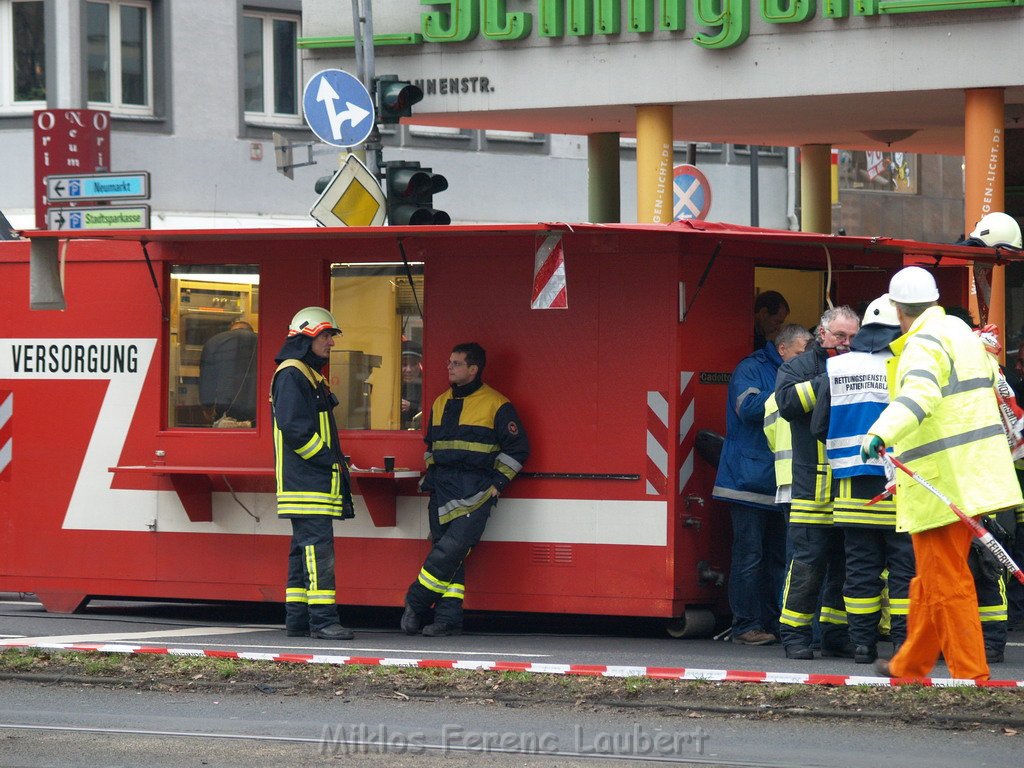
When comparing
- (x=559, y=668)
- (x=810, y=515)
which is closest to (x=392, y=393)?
(x=810, y=515)

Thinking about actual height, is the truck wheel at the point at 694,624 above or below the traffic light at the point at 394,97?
below

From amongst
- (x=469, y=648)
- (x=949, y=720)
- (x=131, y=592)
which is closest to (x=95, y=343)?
(x=131, y=592)

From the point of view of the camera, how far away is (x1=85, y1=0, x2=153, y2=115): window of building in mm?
26453

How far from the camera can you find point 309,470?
33.2 feet

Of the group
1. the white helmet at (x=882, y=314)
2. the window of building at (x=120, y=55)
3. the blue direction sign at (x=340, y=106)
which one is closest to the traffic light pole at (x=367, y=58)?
the blue direction sign at (x=340, y=106)

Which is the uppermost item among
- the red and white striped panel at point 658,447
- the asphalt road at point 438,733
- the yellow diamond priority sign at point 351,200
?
the yellow diamond priority sign at point 351,200

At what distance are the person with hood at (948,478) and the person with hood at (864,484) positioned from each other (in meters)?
0.99

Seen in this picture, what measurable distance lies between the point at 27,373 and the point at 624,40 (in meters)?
6.92

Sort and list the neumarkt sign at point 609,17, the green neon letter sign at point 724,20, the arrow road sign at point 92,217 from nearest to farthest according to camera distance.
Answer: the arrow road sign at point 92,217 < the neumarkt sign at point 609,17 < the green neon letter sign at point 724,20

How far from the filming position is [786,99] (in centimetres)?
1585

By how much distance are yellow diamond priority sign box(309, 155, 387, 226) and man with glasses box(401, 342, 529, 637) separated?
146 inches

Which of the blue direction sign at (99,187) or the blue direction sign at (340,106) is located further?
the blue direction sign at (340,106)

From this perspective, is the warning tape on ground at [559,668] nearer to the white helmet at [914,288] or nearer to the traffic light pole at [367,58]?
the white helmet at [914,288]

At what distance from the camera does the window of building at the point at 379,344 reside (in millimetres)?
10859
